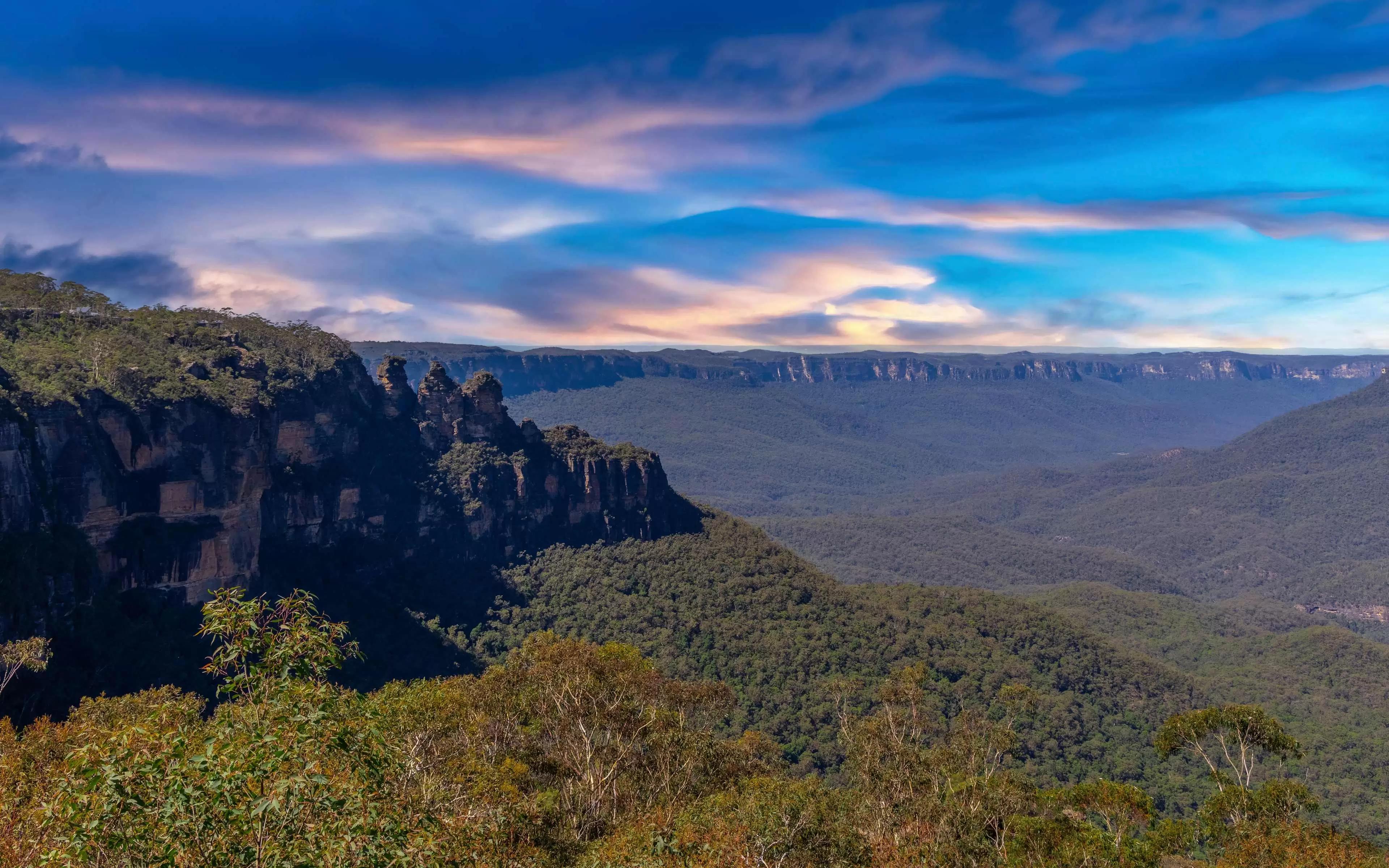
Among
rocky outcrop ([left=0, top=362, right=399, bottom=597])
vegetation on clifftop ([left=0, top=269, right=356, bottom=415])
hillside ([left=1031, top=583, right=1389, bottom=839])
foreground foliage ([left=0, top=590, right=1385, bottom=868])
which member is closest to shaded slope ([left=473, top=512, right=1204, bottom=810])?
hillside ([left=1031, top=583, right=1389, bottom=839])

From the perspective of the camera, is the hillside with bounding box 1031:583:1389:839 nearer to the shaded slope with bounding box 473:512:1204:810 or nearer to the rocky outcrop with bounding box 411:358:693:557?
the shaded slope with bounding box 473:512:1204:810

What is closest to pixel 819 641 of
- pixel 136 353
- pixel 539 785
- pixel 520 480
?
pixel 520 480

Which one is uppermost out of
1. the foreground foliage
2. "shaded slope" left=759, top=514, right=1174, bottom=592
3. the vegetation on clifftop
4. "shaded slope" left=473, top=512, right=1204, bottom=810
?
the vegetation on clifftop

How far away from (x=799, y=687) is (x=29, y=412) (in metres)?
60.4

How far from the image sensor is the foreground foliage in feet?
33.8

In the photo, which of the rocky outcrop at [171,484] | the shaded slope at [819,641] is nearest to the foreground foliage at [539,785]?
the shaded slope at [819,641]

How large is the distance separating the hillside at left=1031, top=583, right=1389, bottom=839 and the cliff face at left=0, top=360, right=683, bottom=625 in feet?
224

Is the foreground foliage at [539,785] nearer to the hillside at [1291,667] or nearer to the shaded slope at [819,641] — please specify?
the shaded slope at [819,641]

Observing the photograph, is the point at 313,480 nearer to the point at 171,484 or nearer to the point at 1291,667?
the point at 171,484

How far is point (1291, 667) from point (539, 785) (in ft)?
383

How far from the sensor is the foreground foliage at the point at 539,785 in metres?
10.3

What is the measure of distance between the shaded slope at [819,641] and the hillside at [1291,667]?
1306 centimetres

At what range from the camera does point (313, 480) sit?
7625 centimetres

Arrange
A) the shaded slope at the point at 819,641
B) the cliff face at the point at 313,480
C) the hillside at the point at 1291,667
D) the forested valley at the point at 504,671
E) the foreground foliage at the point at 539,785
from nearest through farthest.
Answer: the foreground foliage at the point at 539,785, the forested valley at the point at 504,671, the cliff face at the point at 313,480, the shaded slope at the point at 819,641, the hillside at the point at 1291,667
